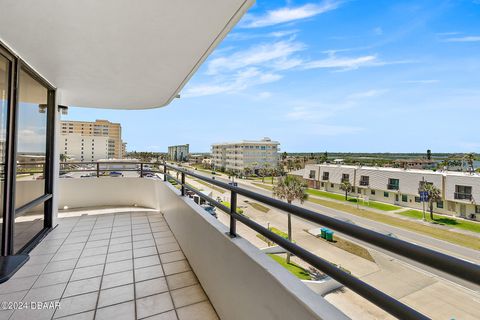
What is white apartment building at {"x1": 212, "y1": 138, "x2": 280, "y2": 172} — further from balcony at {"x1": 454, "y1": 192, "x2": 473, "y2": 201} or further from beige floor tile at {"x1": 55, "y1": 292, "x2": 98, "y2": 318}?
beige floor tile at {"x1": 55, "y1": 292, "x2": 98, "y2": 318}

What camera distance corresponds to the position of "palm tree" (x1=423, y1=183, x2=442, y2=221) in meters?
6.08

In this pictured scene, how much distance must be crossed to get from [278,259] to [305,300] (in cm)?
39

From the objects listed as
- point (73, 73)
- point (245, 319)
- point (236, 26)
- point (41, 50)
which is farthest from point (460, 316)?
point (73, 73)

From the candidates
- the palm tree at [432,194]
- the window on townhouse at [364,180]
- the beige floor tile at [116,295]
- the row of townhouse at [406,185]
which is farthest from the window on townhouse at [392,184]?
the beige floor tile at [116,295]

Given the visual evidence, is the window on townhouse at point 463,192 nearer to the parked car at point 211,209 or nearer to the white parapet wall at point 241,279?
the parked car at point 211,209

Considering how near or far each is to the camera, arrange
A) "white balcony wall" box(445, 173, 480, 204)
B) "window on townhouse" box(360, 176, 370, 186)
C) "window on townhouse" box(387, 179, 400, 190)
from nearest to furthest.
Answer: "white balcony wall" box(445, 173, 480, 204) < "window on townhouse" box(387, 179, 400, 190) < "window on townhouse" box(360, 176, 370, 186)

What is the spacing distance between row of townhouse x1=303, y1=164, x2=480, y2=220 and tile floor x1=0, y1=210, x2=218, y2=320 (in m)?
6.48

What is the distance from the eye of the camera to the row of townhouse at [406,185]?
18.1ft

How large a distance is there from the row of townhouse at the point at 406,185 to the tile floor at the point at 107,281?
6479 millimetres

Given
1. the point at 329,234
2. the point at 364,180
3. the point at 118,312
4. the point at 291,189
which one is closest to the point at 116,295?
the point at 118,312

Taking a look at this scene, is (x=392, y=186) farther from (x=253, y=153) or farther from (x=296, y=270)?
(x=253, y=153)

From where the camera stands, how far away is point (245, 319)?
1391 mm

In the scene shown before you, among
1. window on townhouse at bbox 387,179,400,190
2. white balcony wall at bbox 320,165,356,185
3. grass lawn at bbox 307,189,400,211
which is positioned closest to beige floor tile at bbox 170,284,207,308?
grass lawn at bbox 307,189,400,211

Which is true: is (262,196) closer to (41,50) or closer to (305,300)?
(305,300)
